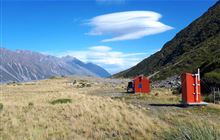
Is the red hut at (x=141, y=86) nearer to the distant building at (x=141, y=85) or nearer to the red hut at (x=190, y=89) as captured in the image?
the distant building at (x=141, y=85)

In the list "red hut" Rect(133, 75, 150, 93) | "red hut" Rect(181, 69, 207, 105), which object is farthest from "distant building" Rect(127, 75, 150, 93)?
"red hut" Rect(181, 69, 207, 105)

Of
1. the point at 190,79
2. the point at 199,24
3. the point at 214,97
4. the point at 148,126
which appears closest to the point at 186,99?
the point at 190,79

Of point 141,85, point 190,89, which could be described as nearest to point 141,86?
point 141,85

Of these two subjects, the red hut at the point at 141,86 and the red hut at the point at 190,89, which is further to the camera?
the red hut at the point at 141,86

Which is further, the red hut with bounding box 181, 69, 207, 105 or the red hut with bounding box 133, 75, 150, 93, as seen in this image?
the red hut with bounding box 133, 75, 150, 93

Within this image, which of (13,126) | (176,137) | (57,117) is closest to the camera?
(176,137)

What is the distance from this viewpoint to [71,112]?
66.6ft

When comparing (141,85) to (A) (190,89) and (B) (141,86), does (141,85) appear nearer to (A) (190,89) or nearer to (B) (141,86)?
(B) (141,86)

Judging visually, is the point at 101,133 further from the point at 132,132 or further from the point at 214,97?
the point at 214,97

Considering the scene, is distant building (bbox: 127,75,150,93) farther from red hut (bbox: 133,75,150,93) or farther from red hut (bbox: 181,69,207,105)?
red hut (bbox: 181,69,207,105)

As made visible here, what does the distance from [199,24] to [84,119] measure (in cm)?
11466

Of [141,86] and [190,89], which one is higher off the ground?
[141,86]

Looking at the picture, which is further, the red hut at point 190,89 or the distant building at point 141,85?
the distant building at point 141,85

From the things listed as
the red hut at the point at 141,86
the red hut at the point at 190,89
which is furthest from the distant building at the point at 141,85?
the red hut at the point at 190,89
